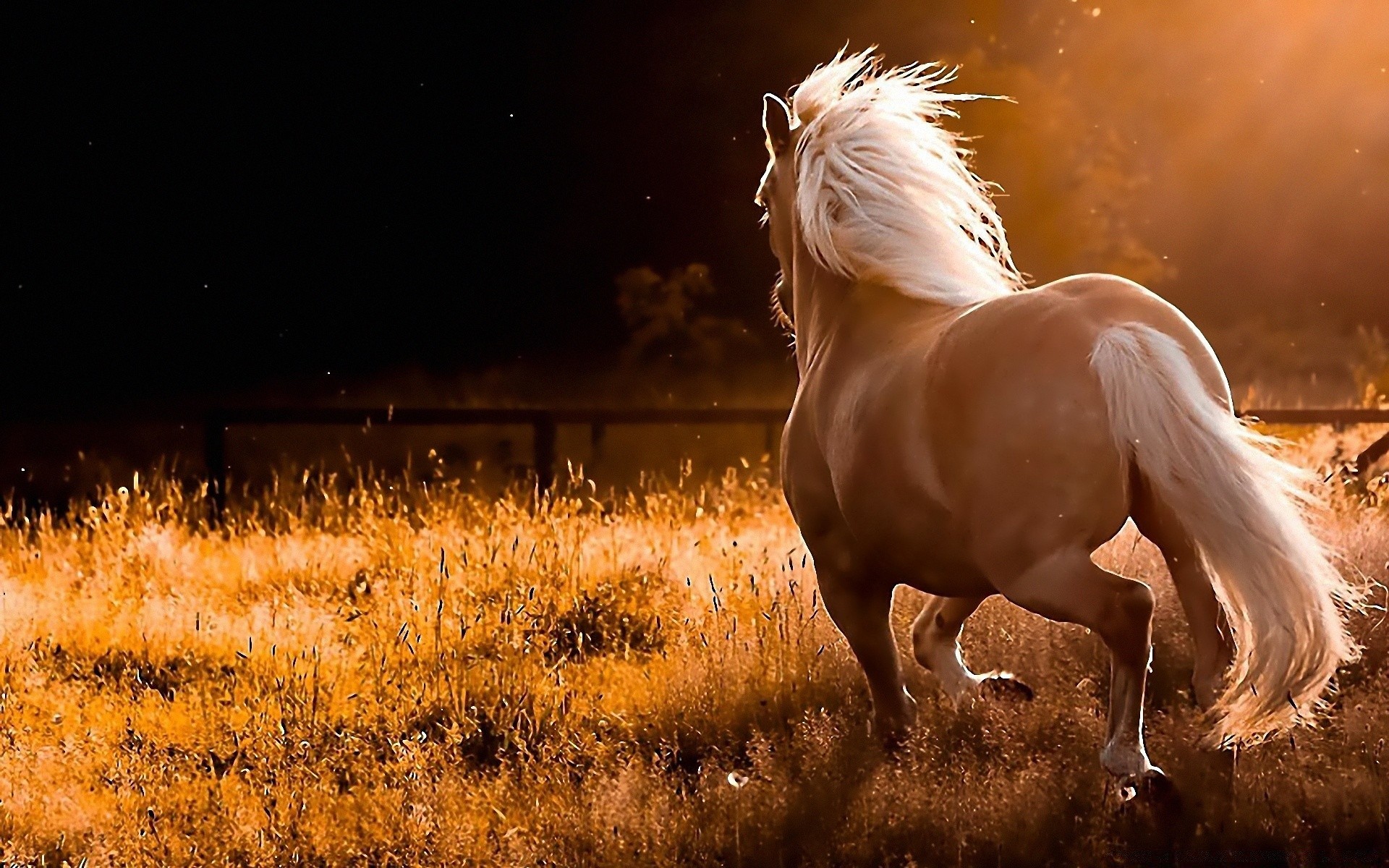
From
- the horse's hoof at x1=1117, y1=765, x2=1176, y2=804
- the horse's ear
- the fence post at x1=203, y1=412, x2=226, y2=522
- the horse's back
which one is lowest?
the fence post at x1=203, y1=412, x2=226, y2=522

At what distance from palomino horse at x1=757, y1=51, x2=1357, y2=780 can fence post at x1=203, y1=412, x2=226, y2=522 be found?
6446 millimetres

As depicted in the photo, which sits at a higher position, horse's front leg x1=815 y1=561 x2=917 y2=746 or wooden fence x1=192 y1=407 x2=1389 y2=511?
horse's front leg x1=815 y1=561 x2=917 y2=746

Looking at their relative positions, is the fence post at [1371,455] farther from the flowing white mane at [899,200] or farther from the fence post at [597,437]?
the fence post at [597,437]

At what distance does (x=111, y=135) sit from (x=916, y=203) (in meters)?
14.3

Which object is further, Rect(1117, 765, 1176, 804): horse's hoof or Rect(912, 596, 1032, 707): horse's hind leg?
Rect(912, 596, 1032, 707): horse's hind leg

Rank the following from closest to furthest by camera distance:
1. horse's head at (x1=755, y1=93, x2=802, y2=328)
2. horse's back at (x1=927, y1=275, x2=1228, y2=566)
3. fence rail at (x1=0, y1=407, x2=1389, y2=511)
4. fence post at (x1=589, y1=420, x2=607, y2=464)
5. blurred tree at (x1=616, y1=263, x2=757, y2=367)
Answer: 1. horse's back at (x1=927, y1=275, x2=1228, y2=566)
2. horse's head at (x1=755, y1=93, x2=802, y2=328)
3. fence rail at (x1=0, y1=407, x2=1389, y2=511)
4. fence post at (x1=589, y1=420, x2=607, y2=464)
5. blurred tree at (x1=616, y1=263, x2=757, y2=367)

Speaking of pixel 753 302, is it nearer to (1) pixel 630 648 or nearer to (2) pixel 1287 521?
(1) pixel 630 648

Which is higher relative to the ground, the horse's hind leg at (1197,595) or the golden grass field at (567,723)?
the horse's hind leg at (1197,595)

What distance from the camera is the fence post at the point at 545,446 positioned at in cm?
1041

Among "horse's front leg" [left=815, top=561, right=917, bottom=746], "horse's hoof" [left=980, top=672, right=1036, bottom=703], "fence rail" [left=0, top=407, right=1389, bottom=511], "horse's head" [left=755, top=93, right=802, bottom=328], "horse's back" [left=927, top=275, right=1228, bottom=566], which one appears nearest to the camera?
"horse's back" [left=927, top=275, right=1228, bottom=566]

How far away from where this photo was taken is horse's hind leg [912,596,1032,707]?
4758 mm

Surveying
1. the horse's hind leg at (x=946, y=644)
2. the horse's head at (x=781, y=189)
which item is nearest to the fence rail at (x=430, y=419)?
the horse's head at (x=781, y=189)

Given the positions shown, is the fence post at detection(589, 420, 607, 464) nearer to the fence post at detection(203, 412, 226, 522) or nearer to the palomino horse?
the fence post at detection(203, 412, 226, 522)

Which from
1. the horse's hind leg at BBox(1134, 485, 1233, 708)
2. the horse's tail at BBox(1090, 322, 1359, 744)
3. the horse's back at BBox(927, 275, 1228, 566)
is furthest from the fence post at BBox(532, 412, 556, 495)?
the horse's tail at BBox(1090, 322, 1359, 744)
